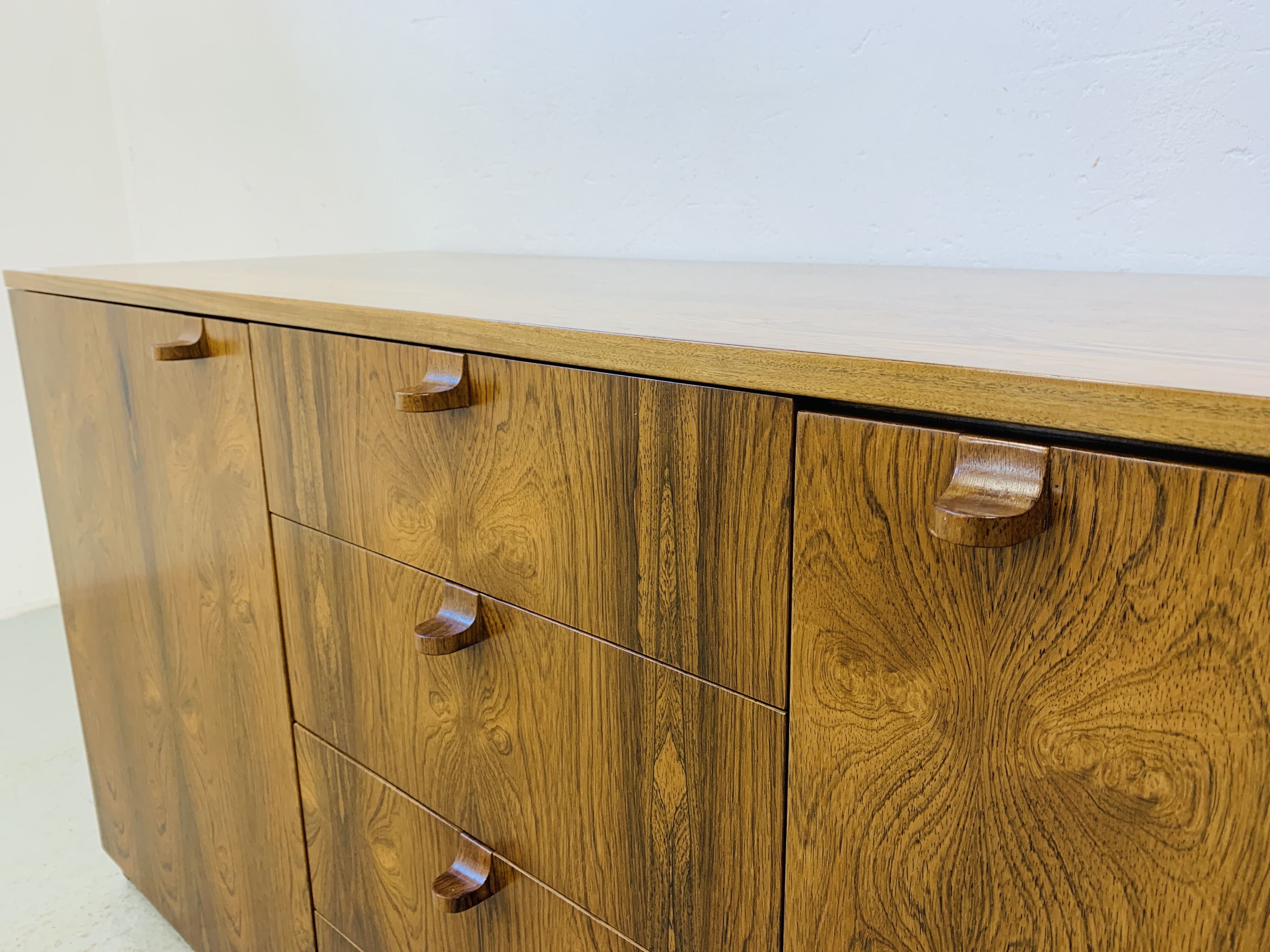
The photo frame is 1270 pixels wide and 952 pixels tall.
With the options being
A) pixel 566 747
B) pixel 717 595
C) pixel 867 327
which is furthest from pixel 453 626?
pixel 867 327

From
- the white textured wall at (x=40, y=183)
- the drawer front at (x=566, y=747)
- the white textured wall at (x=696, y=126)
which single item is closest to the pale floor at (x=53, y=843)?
the white textured wall at (x=40, y=183)

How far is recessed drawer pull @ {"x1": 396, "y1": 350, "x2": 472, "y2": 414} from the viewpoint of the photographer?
62 centimetres

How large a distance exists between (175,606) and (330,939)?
40cm

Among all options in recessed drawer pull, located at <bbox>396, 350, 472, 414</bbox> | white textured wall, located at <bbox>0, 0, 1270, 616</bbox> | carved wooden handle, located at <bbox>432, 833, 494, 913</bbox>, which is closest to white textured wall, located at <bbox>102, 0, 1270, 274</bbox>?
white textured wall, located at <bbox>0, 0, 1270, 616</bbox>

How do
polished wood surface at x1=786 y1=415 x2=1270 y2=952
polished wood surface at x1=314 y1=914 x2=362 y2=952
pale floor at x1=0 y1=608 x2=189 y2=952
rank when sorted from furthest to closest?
1. pale floor at x1=0 y1=608 x2=189 y2=952
2. polished wood surface at x1=314 y1=914 x2=362 y2=952
3. polished wood surface at x1=786 y1=415 x2=1270 y2=952

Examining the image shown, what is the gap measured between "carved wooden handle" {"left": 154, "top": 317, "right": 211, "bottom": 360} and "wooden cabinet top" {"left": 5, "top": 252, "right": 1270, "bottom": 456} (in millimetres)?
15

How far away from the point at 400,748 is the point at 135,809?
2.33ft

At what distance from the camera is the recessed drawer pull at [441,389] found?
0.62m

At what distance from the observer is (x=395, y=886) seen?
840 mm

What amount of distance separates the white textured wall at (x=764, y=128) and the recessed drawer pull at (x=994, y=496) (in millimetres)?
559

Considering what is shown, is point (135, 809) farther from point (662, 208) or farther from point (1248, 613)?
point (1248, 613)

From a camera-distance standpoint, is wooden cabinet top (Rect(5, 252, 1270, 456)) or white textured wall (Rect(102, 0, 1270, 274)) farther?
white textured wall (Rect(102, 0, 1270, 274))

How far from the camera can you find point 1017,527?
0.38 metres

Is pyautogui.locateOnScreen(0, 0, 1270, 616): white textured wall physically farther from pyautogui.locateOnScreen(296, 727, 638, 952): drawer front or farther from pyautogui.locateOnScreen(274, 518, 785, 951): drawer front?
pyautogui.locateOnScreen(296, 727, 638, 952): drawer front
